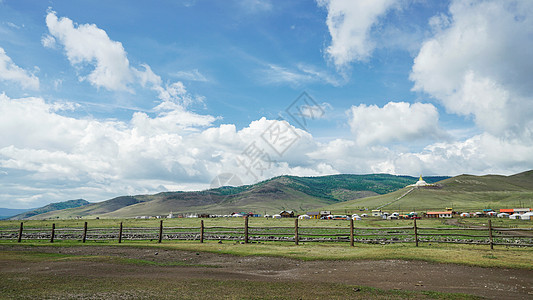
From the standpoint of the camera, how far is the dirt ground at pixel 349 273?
1018 cm

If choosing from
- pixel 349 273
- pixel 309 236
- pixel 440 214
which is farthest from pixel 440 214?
pixel 349 273

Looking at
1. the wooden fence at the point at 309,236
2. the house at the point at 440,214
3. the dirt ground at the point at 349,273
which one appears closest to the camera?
the dirt ground at the point at 349,273

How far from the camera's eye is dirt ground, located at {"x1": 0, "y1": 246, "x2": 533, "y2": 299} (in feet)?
33.4

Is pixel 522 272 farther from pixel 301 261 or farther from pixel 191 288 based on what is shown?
pixel 191 288

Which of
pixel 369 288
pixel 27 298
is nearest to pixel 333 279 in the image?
pixel 369 288

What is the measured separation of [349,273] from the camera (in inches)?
487

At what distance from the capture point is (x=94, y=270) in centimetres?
1230

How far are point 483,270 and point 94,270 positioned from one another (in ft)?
50.4

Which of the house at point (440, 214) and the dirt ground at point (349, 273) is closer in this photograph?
the dirt ground at point (349, 273)

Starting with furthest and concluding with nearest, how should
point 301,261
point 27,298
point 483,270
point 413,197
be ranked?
point 413,197
point 301,261
point 483,270
point 27,298

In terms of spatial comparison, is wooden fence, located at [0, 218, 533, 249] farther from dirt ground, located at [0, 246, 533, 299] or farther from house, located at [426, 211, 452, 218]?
house, located at [426, 211, 452, 218]

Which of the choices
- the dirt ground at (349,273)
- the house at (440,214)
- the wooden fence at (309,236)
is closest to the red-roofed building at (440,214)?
the house at (440,214)

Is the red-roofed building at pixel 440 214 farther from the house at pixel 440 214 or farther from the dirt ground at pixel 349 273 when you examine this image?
the dirt ground at pixel 349 273

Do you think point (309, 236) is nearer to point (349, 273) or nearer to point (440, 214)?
point (349, 273)
